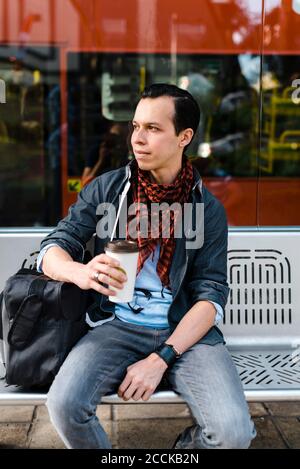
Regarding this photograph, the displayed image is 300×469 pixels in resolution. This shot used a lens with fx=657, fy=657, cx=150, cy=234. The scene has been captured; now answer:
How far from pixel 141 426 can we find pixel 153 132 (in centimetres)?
153

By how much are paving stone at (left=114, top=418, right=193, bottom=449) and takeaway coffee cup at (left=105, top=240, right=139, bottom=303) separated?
3.90 ft

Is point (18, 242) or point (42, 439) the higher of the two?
point (18, 242)

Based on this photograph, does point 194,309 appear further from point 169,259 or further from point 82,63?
point 82,63

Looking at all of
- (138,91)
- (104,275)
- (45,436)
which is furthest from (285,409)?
(138,91)

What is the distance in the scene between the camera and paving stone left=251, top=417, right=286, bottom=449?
3.05 metres

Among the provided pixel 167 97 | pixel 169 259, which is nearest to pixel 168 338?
Result: pixel 169 259

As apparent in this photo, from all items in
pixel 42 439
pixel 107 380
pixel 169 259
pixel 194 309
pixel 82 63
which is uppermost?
pixel 82 63

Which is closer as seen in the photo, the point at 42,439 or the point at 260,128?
the point at 42,439

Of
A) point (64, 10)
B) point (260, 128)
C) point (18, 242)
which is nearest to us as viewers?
point (18, 242)

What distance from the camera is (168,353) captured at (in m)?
2.28

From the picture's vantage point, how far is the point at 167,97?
2.46 metres

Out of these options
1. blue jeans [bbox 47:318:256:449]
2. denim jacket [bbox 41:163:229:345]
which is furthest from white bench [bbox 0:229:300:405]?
blue jeans [bbox 47:318:256:449]

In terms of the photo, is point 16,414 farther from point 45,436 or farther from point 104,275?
point 104,275

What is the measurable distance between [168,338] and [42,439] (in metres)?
1.06
